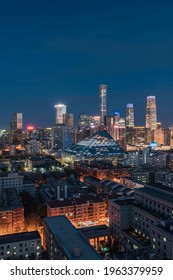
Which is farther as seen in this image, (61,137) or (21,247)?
(61,137)

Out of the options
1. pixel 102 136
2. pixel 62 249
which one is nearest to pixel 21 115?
pixel 102 136

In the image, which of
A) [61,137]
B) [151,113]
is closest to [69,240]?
[61,137]

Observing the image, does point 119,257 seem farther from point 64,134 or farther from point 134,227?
point 64,134

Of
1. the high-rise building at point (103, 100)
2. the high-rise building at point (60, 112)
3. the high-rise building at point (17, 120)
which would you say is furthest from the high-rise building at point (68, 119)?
the high-rise building at point (17, 120)

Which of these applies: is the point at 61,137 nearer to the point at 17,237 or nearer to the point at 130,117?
the point at 130,117

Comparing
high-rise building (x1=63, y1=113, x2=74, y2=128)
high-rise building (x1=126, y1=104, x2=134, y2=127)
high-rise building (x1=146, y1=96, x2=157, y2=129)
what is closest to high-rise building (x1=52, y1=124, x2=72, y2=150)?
high-rise building (x1=63, y1=113, x2=74, y2=128)

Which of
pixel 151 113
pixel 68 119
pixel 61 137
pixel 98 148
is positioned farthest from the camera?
pixel 68 119

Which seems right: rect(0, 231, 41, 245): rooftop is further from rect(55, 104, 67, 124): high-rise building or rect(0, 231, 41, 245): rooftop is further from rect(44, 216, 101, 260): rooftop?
rect(55, 104, 67, 124): high-rise building

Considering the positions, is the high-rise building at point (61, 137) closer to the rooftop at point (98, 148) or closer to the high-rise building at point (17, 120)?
the rooftop at point (98, 148)
